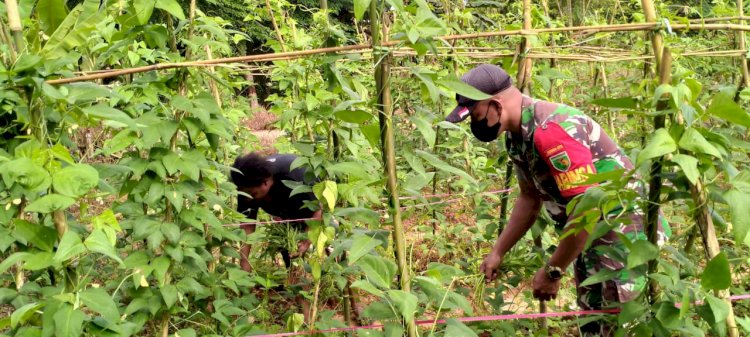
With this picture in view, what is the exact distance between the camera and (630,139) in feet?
18.3

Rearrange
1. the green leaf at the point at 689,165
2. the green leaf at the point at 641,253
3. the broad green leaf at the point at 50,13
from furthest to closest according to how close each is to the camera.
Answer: the broad green leaf at the point at 50,13 → the green leaf at the point at 641,253 → the green leaf at the point at 689,165

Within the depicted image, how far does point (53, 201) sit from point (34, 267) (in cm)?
22

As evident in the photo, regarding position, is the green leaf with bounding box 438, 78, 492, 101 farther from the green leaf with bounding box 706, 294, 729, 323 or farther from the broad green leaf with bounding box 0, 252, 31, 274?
the broad green leaf with bounding box 0, 252, 31, 274

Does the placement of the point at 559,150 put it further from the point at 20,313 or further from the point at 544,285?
the point at 20,313

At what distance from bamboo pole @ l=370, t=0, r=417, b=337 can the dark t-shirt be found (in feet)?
6.33

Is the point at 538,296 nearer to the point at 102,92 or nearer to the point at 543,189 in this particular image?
the point at 543,189

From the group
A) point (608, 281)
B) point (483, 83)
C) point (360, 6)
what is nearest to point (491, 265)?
point (608, 281)

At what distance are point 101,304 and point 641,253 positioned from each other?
4.53 ft

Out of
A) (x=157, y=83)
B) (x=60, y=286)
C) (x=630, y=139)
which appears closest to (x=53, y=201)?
(x=60, y=286)

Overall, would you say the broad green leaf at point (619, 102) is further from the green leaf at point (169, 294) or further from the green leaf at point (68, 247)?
the green leaf at point (169, 294)

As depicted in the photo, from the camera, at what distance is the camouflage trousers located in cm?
235

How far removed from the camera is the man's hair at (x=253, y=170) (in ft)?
12.2

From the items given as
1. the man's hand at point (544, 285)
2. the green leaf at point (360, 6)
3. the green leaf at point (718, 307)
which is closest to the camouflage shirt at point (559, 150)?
the man's hand at point (544, 285)

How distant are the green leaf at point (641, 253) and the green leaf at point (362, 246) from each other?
640 millimetres
